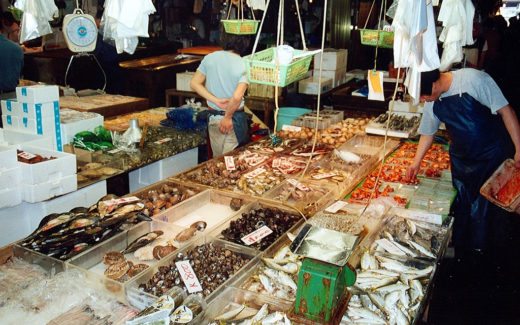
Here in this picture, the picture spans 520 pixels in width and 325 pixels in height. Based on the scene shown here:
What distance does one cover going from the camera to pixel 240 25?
165 inches

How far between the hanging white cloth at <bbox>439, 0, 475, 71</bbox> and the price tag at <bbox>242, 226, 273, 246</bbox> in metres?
3.16

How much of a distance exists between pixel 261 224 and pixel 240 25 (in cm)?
200

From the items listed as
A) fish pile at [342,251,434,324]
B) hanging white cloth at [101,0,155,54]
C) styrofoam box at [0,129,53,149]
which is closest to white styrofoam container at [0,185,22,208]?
styrofoam box at [0,129,53,149]

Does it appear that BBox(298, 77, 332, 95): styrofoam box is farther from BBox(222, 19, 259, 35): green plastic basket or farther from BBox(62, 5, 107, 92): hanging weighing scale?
BBox(62, 5, 107, 92): hanging weighing scale

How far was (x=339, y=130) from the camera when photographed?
567 cm

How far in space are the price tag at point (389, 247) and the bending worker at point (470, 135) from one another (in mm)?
1396

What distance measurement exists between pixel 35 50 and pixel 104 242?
10.3 metres

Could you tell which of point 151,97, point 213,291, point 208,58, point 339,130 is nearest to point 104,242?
point 213,291

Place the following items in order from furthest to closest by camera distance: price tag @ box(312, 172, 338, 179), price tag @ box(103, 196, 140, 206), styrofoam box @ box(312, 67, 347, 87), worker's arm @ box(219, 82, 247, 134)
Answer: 1. styrofoam box @ box(312, 67, 347, 87)
2. worker's arm @ box(219, 82, 247, 134)
3. price tag @ box(312, 172, 338, 179)
4. price tag @ box(103, 196, 140, 206)

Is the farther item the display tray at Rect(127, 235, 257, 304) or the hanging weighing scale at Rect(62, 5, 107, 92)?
the hanging weighing scale at Rect(62, 5, 107, 92)

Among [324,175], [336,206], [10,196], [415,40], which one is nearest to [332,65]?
[324,175]

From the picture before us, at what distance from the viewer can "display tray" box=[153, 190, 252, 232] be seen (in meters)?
3.37

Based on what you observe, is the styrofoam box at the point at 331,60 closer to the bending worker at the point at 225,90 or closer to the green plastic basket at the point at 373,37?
the green plastic basket at the point at 373,37

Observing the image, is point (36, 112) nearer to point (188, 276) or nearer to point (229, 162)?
point (229, 162)
